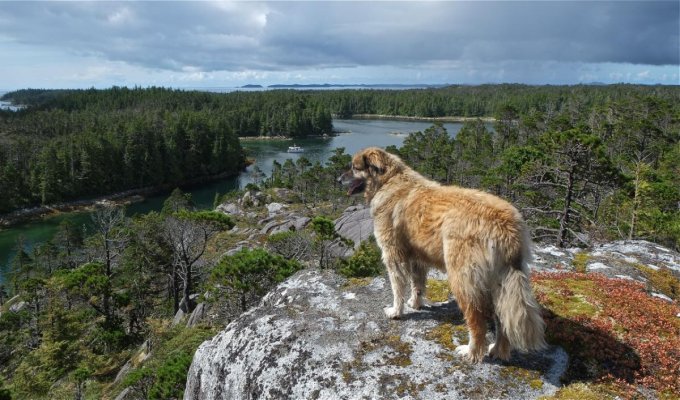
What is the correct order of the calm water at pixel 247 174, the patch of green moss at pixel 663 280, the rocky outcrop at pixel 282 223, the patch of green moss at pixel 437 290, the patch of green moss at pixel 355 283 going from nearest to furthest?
1. the patch of green moss at pixel 437 290
2. the patch of green moss at pixel 355 283
3. the patch of green moss at pixel 663 280
4. the rocky outcrop at pixel 282 223
5. the calm water at pixel 247 174

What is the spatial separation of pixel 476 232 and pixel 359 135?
433 feet

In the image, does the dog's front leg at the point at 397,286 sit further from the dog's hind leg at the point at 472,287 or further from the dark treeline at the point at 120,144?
the dark treeline at the point at 120,144

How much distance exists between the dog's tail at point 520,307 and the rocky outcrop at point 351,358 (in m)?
0.52

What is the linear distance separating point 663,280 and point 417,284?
211 inches

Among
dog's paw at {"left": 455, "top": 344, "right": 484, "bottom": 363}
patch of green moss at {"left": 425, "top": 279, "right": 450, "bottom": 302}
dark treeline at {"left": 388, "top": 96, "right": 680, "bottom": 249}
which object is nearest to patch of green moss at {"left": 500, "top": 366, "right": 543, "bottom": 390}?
dog's paw at {"left": 455, "top": 344, "right": 484, "bottom": 363}

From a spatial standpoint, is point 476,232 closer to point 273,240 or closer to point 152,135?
point 273,240

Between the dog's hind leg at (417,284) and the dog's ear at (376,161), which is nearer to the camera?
the dog's hind leg at (417,284)

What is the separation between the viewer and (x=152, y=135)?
97.3m

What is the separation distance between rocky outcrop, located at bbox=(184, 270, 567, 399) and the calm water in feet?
178

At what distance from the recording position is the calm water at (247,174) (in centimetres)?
6030

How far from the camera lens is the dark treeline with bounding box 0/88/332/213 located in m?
74.7

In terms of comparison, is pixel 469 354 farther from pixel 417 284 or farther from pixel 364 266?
pixel 364 266

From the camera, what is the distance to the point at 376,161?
5.90 meters

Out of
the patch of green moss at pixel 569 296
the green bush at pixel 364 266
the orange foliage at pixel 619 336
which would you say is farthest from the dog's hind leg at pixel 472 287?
the green bush at pixel 364 266
